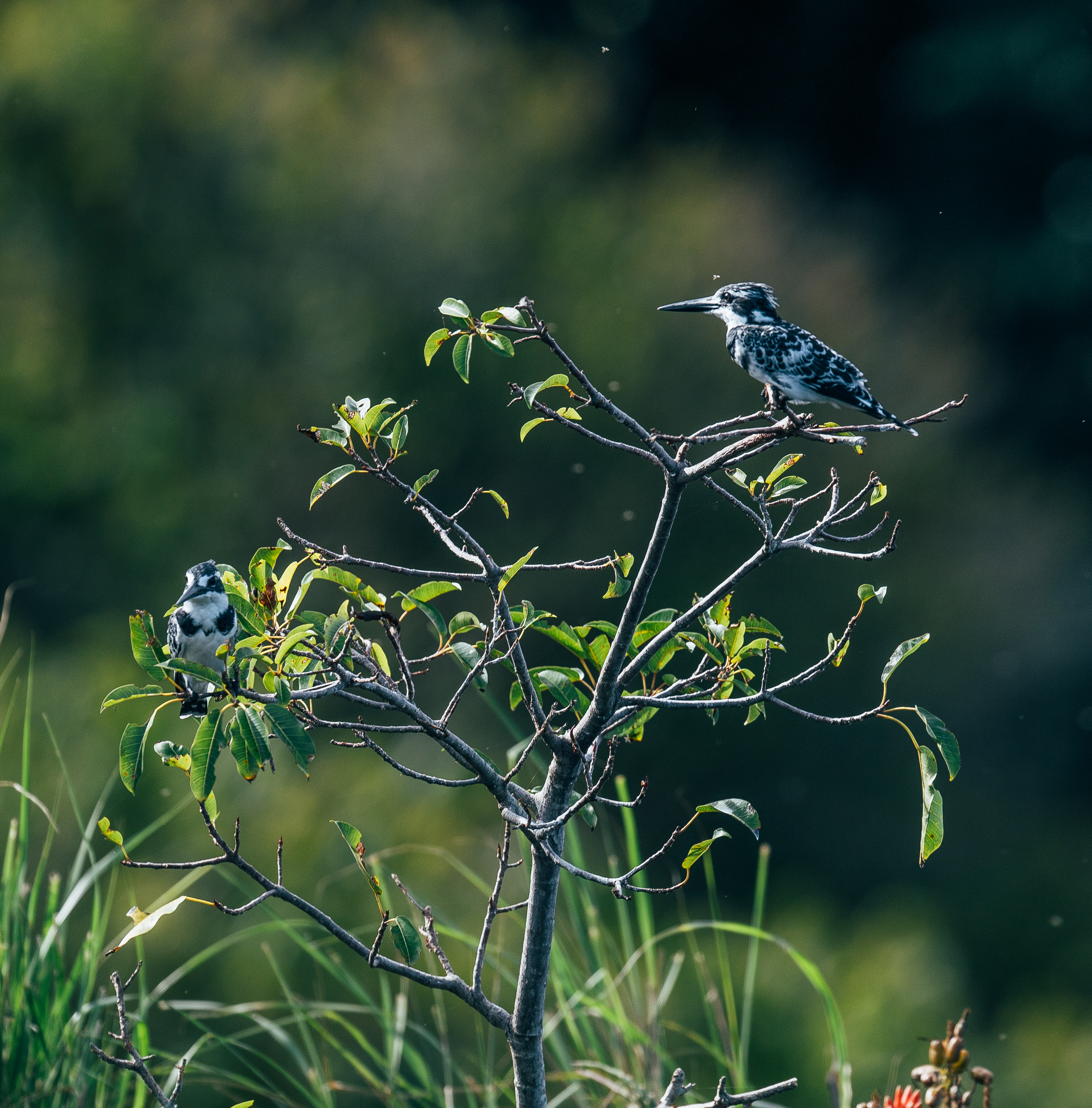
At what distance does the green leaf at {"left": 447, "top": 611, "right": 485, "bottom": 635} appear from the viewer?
0.95 metres

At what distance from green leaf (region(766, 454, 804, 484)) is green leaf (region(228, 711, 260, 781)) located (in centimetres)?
47

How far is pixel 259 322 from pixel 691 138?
2.20 metres

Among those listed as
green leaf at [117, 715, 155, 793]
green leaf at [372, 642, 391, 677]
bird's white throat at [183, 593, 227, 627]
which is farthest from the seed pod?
bird's white throat at [183, 593, 227, 627]

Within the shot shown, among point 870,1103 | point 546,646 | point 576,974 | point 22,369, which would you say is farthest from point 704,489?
point 22,369

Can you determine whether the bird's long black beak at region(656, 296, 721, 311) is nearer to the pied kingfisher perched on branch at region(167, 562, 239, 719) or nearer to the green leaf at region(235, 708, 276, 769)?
the pied kingfisher perched on branch at region(167, 562, 239, 719)

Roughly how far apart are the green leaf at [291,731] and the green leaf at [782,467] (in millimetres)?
440

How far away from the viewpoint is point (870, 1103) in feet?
3.40

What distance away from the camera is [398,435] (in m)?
0.93

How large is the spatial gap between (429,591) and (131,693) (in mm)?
241

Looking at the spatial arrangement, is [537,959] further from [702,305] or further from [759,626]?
[702,305]

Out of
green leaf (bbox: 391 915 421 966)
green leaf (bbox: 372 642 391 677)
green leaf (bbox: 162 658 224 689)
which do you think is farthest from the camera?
green leaf (bbox: 372 642 391 677)

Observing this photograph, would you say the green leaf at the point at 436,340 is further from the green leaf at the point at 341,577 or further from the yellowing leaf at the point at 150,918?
the yellowing leaf at the point at 150,918

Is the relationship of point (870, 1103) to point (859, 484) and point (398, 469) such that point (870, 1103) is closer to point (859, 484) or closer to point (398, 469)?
point (398, 469)

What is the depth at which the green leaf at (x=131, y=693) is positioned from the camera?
791 mm
